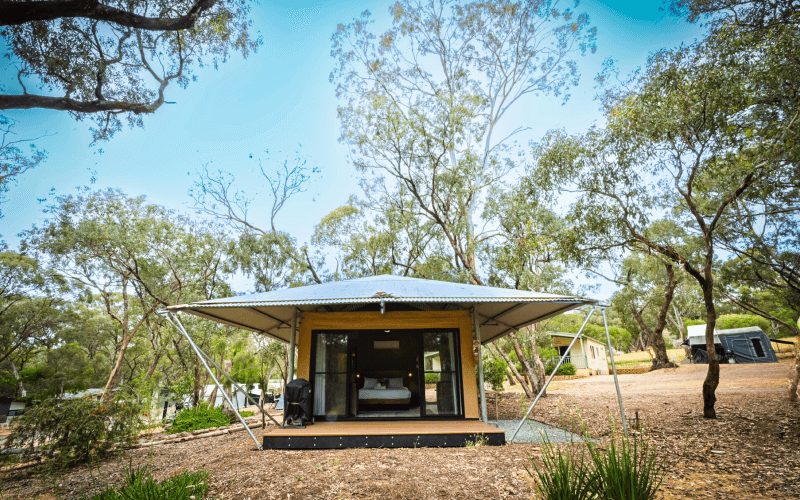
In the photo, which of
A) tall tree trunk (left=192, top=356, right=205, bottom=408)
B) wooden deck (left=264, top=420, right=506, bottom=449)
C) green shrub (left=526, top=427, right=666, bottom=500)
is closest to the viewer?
green shrub (left=526, top=427, right=666, bottom=500)

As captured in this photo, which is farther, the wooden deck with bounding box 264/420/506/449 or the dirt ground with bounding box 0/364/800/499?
the wooden deck with bounding box 264/420/506/449

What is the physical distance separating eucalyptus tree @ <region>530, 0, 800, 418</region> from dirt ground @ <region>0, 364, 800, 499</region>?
108 centimetres

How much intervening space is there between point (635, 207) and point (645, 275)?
16.5 metres

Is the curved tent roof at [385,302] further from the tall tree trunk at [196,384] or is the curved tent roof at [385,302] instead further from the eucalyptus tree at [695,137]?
the tall tree trunk at [196,384]

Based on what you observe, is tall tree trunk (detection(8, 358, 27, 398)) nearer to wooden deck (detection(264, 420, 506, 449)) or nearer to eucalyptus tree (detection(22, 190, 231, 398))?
eucalyptus tree (detection(22, 190, 231, 398))

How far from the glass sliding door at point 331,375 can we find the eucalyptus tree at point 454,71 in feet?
20.7

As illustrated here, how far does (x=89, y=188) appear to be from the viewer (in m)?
13.1

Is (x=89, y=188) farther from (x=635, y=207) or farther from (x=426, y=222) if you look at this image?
(x=635, y=207)

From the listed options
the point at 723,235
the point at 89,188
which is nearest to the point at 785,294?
the point at 723,235

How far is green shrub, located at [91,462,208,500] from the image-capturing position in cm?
305

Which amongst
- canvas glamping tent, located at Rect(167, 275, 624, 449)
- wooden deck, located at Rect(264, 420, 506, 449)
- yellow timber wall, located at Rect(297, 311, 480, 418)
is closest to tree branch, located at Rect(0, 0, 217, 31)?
canvas glamping tent, located at Rect(167, 275, 624, 449)

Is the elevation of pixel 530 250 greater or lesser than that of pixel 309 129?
lesser

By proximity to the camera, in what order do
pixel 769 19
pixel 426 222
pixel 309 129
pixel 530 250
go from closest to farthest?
pixel 769 19 < pixel 530 250 < pixel 426 222 < pixel 309 129

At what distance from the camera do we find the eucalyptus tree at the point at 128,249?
1230 centimetres
